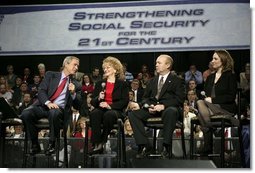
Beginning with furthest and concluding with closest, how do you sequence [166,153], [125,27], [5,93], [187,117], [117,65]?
[5,93] < [125,27] < [117,65] < [187,117] < [166,153]

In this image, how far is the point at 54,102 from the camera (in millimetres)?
6727

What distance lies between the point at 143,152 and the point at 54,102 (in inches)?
54.6

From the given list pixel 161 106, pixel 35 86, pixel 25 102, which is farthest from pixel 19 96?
pixel 161 106

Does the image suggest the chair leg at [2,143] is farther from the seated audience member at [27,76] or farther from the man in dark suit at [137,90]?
the man in dark suit at [137,90]

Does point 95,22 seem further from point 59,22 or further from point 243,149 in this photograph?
point 243,149

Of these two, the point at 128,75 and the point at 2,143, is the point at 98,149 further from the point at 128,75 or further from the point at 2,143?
the point at 128,75

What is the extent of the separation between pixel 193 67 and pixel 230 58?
527 mm

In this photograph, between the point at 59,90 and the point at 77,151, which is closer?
the point at 77,151

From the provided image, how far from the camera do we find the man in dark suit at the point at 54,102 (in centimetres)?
624

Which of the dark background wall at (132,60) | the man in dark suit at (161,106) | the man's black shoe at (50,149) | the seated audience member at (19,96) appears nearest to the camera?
the man in dark suit at (161,106)

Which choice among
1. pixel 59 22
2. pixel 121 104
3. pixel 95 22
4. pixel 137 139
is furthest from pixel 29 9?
pixel 137 139

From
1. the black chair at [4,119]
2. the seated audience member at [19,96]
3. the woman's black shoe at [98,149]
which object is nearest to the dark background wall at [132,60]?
the seated audience member at [19,96]

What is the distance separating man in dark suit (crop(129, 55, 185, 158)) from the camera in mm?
5984

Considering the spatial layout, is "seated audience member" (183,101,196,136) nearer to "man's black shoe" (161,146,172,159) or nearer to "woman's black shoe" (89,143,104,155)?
"man's black shoe" (161,146,172,159)
